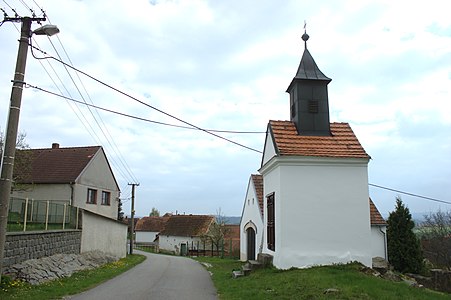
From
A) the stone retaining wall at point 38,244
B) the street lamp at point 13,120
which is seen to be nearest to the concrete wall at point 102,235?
the stone retaining wall at point 38,244

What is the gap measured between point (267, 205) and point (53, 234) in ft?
30.5

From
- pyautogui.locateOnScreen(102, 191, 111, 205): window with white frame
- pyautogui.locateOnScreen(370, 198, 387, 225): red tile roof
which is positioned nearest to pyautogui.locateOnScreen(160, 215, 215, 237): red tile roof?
pyautogui.locateOnScreen(102, 191, 111, 205): window with white frame

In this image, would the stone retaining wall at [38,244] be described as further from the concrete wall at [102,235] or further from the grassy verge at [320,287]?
the grassy verge at [320,287]

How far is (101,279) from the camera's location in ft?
51.3

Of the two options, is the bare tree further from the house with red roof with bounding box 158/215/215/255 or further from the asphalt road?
the house with red roof with bounding box 158/215/215/255

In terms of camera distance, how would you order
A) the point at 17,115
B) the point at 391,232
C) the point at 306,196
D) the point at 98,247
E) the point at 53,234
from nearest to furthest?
the point at 17,115 → the point at 306,196 → the point at 53,234 → the point at 391,232 → the point at 98,247

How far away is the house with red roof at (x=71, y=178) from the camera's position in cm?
2705

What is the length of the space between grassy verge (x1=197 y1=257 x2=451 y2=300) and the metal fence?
7914 mm

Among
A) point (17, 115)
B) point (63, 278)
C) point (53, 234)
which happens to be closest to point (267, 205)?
point (63, 278)

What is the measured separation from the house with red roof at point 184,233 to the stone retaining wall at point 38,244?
31498mm

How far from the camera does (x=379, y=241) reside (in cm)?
2245

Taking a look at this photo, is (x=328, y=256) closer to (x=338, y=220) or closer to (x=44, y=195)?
(x=338, y=220)

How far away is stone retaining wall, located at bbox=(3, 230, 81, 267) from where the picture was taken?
1348 centimetres

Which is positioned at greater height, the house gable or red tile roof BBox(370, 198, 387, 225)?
the house gable
